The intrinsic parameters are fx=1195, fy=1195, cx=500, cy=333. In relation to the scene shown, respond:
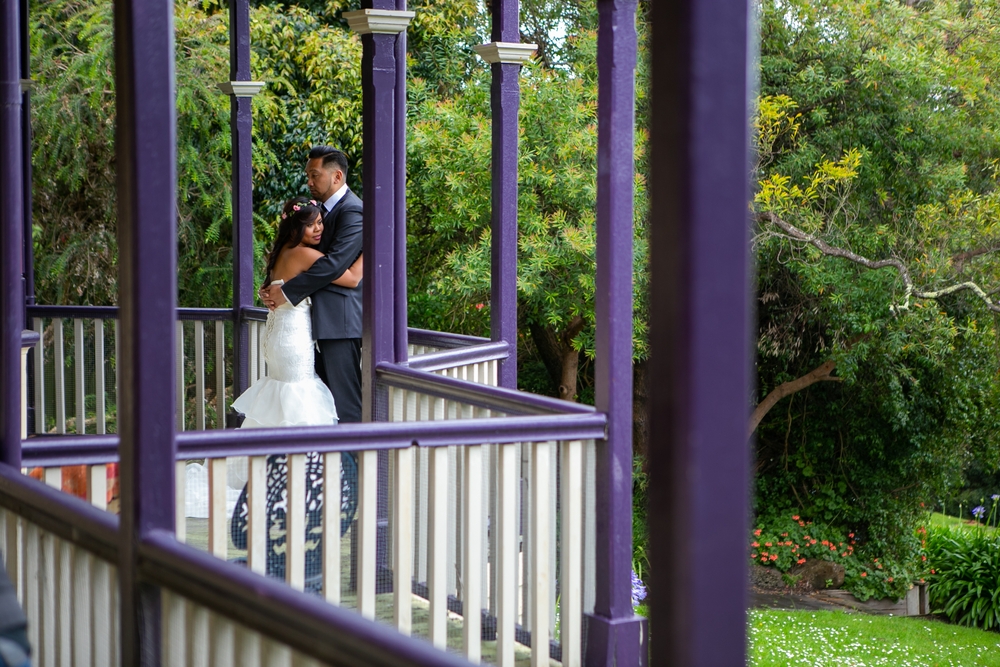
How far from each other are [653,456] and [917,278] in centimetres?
1332

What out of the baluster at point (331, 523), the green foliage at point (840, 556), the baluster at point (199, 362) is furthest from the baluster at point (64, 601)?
the green foliage at point (840, 556)

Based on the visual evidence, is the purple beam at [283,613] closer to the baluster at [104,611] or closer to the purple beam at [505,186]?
the baluster at [104,611]

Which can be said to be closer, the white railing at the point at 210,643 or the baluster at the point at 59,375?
the white railing at the point at 210,643

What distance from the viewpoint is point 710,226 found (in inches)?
54.0

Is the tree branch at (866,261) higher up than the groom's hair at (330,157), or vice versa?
the groom's hair at (330,157)

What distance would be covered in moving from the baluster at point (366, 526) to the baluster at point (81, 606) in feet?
3.12

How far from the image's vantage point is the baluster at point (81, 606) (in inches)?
110

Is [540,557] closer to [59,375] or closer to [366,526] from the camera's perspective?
[366,526]

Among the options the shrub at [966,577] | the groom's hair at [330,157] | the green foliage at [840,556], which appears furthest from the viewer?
the green foliage at [840,556]

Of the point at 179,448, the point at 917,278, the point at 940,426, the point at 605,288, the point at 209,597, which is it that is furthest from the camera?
the point at 940,426

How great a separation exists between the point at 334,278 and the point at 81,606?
3.24 metres

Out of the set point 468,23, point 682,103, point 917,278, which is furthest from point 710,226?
point 468,23

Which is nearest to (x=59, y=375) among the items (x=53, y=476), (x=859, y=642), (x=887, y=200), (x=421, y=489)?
(x=421, y=489)

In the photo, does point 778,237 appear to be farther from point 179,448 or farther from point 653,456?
point 653,456
